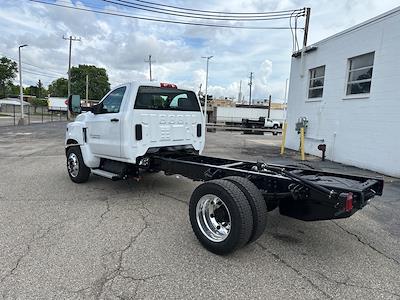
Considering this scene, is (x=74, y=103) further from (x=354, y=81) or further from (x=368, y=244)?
(x=354, y=81)

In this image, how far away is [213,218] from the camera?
387cm

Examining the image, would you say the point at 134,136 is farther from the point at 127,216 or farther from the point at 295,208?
the point at 295,208

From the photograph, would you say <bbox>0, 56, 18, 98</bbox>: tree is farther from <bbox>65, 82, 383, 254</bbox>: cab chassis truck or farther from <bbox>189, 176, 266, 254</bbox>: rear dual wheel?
<bbox>189, 176, 266, 254</bbox>: rear dual wheel

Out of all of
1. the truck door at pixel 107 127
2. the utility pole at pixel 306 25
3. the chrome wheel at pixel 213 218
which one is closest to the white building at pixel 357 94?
the utility pole at pixel 306 25

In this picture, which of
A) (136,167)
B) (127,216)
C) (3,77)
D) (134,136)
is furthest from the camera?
(3,77)

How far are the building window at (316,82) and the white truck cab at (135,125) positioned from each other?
311 inches

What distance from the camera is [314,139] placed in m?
12.6

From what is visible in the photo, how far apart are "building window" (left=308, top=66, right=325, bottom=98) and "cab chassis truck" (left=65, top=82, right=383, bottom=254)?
7914mm

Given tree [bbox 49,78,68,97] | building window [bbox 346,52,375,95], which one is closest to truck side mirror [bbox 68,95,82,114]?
building window [bbox 346,52,375,95]

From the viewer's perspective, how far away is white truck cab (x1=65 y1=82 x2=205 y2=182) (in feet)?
17.9

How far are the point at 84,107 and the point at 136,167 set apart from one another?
72.6 inches

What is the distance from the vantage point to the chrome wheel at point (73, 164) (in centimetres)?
681

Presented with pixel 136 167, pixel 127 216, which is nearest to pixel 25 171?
pixel 136 167

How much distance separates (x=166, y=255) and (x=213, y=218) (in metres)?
0.73
